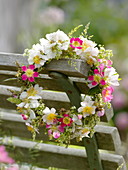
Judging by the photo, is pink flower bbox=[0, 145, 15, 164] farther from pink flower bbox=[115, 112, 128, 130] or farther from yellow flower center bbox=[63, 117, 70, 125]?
pink flower bbox=[115, 112, 128, 130]

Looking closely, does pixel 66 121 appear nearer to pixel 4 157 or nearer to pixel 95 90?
pixel 95 90

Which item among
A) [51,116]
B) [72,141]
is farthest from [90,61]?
[72,141]

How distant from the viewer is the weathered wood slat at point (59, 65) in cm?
146

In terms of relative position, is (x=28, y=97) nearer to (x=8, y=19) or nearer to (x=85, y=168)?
(x=85, y=168)

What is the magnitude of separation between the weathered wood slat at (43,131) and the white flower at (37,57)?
1.35 feet

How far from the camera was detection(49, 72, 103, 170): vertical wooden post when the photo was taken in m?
1.56

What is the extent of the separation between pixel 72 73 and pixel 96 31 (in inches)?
279

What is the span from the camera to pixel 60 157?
199 centimetres

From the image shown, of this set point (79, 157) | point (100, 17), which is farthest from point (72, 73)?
point (100, 17)

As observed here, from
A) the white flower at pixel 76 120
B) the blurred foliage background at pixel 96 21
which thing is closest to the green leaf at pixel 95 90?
the white flower at pixel 76 120

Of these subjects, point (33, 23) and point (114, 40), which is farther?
point (114, 40)

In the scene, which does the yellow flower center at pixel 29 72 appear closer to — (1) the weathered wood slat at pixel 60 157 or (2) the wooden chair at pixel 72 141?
(2) the wooden chair at pixel 72 141

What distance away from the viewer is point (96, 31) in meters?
8.48

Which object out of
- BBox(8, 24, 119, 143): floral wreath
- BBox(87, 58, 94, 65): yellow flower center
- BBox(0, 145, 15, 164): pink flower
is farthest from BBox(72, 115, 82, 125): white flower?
BBox(0, 145, 15, 164): pink flower
